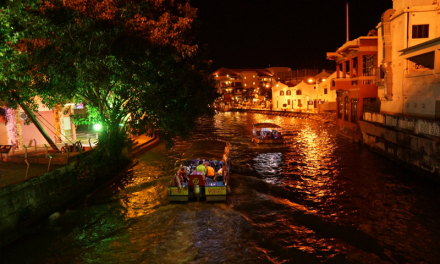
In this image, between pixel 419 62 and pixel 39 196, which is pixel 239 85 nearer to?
pixel 419 62

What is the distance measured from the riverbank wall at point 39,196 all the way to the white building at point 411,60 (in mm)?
21833

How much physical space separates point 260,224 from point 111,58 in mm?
10382

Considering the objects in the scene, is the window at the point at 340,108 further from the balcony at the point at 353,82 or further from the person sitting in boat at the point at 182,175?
the person sitting in boat at the point at 182,175

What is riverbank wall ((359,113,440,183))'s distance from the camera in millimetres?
16984

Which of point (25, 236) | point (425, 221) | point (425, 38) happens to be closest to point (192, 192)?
point (25, 236)

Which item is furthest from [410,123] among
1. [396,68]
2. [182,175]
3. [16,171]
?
[16,171]

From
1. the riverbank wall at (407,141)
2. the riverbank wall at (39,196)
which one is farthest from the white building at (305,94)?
the riverbank wall at (39,196)

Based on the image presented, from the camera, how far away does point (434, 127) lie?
56.0 feet

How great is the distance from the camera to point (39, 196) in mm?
13312

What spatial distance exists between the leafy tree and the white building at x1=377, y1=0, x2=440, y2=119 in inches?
575

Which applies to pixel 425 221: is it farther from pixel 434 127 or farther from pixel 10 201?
pixel 10 201

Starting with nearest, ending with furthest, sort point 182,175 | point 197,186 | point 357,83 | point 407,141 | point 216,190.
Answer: point 216,190 < point 197,186 < point 182,175 < point 407,141 < point 357,83

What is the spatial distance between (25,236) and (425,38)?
29174 millimetres

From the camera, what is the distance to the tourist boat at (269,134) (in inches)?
1235
